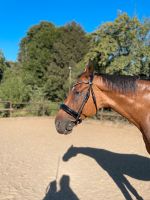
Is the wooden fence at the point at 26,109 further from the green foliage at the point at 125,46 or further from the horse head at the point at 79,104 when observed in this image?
the horse head at the point at 79,104

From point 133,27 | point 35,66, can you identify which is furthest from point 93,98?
point 35,66

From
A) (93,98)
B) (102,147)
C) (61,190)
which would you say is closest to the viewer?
(93,98)

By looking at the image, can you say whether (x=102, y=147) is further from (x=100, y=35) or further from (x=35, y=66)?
(x=35, y=66)

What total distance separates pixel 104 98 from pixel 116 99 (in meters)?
0.13

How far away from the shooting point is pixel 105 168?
6531mm

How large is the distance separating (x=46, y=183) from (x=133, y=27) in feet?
44.0

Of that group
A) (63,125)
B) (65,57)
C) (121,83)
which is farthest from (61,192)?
(65,57)

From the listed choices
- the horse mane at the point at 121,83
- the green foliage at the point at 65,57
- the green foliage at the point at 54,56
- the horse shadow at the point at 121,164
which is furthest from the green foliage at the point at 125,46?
the horse mane at the point at 121,83

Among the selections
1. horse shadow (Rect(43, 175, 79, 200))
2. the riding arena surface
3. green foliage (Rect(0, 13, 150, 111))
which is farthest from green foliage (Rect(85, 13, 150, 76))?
horse shadow (Rect(43, 175, 79, 200))

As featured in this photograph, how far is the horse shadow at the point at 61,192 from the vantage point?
4.57 metres

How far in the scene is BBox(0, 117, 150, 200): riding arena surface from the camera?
190 inches

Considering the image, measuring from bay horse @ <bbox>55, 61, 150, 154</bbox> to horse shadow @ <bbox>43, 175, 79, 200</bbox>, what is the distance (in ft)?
5.77

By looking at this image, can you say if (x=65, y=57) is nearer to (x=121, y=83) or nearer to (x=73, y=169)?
(x=73, y=169)

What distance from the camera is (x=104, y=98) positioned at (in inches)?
130
